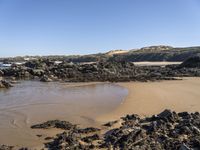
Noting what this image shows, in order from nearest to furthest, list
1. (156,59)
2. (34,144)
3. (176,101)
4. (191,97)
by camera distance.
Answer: (34,144) → (176,101) → (191,97) → (156,59)

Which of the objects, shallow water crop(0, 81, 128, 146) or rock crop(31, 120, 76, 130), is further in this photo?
rock crop(31, 120, 76, 130)

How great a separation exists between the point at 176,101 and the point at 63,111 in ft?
18.8

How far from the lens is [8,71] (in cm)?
3828

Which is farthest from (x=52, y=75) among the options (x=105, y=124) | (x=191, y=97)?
(x=105, y=124)

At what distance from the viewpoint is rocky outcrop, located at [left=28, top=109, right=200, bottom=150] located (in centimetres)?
867

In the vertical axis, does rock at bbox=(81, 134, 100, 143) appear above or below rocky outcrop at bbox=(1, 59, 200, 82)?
above

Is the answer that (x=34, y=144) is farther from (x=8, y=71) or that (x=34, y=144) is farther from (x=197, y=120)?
(x=8, y=71)

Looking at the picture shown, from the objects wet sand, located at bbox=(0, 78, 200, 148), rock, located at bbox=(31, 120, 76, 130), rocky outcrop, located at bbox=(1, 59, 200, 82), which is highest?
rock, located at bbox=(31, 120, 76, 130)

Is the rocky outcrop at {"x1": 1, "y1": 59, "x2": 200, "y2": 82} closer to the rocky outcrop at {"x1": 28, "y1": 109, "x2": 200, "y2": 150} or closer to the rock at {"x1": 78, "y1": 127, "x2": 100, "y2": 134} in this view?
the rocky outcrop at {"x1": 28, "y1": 109, "x2": 200, "y2": 150}

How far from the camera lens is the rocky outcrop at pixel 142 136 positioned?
8672 mm

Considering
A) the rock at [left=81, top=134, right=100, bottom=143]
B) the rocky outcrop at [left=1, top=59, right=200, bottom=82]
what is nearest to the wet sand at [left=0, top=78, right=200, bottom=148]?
the rock at [left=81, top=134, right=100, bottom=143]

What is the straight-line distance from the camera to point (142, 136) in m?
9.33

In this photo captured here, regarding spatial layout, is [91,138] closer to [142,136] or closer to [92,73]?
[142,136]

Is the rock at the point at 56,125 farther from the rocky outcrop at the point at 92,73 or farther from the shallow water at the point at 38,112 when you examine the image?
the rocky outcrop at the point at 92,73
